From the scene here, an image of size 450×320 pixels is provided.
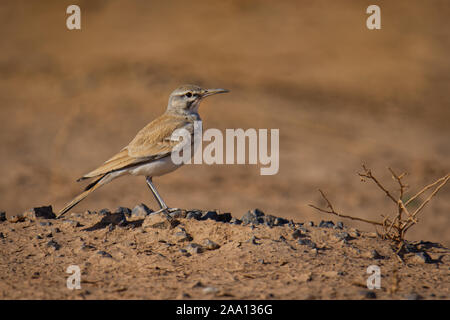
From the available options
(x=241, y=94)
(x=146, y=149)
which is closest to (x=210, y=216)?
(x=146, y=149)

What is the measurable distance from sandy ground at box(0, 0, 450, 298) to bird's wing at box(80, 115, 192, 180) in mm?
699

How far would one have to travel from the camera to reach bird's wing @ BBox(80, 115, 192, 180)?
283 inches

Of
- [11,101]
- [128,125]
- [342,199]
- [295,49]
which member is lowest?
[342,199]

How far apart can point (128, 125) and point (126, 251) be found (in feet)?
30.5

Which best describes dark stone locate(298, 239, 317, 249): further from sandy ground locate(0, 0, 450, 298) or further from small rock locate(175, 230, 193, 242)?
small rock locate(175, 230, 193, 242)

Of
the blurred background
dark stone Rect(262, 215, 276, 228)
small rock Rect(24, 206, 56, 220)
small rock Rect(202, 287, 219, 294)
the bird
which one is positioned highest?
the blurred background

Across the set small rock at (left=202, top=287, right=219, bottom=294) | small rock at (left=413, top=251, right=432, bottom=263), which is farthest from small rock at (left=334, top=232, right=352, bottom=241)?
small rock at (left=202, top=287, right=219, bottom=294)

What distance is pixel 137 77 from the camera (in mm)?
17969

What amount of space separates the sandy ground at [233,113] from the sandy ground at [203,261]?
0.03 metres

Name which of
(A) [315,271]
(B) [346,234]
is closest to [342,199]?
(B) [346,234]

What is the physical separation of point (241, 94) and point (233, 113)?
62.8 inches

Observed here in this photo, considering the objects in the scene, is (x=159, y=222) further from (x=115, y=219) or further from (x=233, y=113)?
(x=233, y=113)

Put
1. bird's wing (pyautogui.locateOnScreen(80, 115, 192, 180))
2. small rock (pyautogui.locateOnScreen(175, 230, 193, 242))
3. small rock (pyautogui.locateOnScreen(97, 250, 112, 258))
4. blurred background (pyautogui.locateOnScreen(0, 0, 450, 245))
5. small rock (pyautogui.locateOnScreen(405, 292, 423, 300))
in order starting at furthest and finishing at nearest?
1. blurred background (pyautogui.locateOnScreen(0, 0, 450, 245))
2. bird's wing (pyautogui.locateOnScreen(80, 115, 192, 180))
3. small rock (pyautogui.locateOnScreen(175, 230, 193, 242))
4. small rock (pyautogui.locateOnScreen(97, 250, 112, 258))
5. small rock (pyautogui.locateOnScreen(405, 292, 423, 300))

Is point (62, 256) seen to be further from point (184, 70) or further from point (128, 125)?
point (184, 70)
